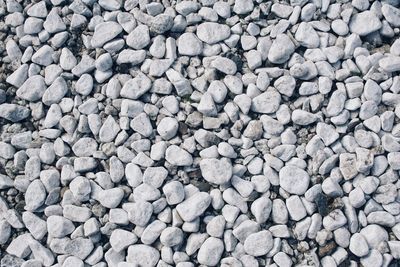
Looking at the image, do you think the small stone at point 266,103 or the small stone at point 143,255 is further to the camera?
the small stone at point 266,103

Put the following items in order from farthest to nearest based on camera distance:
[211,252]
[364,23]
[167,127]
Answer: [364,23], [167,127], [211,252]

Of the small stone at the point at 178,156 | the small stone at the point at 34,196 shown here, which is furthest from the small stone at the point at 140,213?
the small stone at the point at 34,196

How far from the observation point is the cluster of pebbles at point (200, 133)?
1395mm

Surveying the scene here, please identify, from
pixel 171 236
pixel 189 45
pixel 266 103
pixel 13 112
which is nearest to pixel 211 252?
pixel 171 236

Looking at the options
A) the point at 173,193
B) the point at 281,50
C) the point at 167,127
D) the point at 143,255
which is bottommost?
the point at 143,255

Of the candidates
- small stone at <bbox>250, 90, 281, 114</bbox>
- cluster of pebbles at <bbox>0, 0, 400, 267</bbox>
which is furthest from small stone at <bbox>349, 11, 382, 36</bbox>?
small stone at <bbox>250, 90, 281, 114</bbox>

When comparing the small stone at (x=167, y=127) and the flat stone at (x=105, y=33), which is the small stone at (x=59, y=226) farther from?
the flat stone at (x=105, y=33)

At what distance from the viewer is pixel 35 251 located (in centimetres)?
142

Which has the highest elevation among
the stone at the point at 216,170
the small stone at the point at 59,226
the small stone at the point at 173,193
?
the stone at the point at 216,170

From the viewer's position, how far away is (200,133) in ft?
4.78

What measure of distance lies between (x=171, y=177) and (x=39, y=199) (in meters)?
0.39

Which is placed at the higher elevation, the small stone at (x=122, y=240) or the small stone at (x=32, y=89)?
the small stone at (x=32, y=89)

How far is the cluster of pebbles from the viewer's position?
1.39m

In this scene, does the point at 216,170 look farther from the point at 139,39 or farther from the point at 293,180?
the point at 139,39
